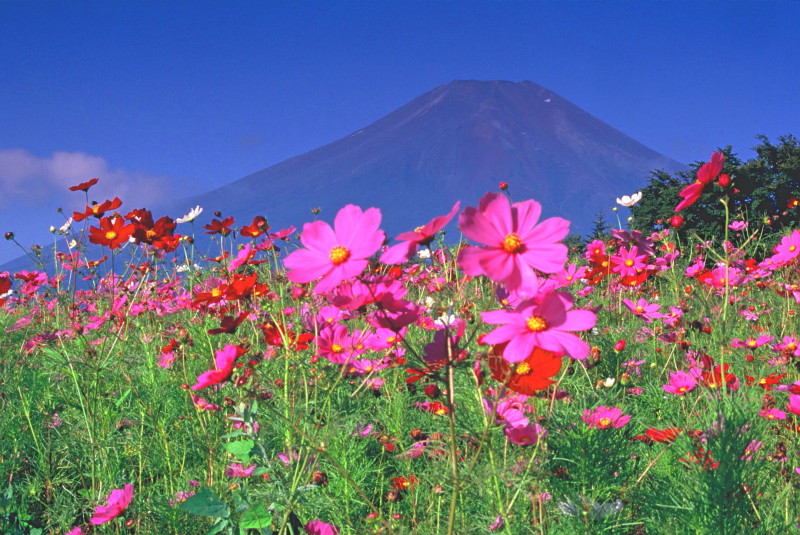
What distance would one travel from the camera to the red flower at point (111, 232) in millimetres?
1651

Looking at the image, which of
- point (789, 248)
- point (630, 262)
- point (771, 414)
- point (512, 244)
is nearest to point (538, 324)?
point (512, 244)

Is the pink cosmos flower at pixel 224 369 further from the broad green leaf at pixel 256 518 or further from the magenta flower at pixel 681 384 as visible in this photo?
the magenta flower at pixel 681 384

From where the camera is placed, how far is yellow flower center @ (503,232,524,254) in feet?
2.21

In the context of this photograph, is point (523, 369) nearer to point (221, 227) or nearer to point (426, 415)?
point (426, 415)

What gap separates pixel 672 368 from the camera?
2348 mm

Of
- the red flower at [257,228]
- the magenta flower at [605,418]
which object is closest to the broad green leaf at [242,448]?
the magenta flower at [605,418]

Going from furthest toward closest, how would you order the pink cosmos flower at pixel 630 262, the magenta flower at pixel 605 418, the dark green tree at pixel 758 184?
the dark green tree at pixel 758 184 → the pink cosmos flower at pixel 630 262 → the magenta flower at pixel 605 418

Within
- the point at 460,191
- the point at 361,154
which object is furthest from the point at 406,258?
the point at 361,154

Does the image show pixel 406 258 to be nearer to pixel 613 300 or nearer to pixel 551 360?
pixel 551 360

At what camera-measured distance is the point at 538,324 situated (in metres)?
0.68

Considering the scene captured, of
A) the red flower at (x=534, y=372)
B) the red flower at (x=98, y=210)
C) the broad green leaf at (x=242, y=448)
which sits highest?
the red flower at (x=98, y=210)

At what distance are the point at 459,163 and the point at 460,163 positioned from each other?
30cm

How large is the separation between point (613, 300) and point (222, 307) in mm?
2737

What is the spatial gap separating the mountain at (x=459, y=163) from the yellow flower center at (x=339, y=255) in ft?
429
